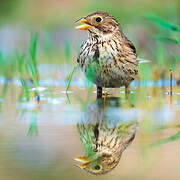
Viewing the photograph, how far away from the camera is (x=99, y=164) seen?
136 inches

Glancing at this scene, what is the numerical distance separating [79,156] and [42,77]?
462 cm

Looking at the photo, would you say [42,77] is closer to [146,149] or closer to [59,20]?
[146,149]

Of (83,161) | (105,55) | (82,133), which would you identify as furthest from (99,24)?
(83,161)

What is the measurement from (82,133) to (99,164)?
83 centimetres

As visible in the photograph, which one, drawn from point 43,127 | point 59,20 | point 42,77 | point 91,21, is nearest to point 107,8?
point 59,20

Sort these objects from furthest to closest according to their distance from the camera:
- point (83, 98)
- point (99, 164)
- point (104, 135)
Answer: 1. point (83, 98)
2. point (104, 135)
3. point (99, 164)

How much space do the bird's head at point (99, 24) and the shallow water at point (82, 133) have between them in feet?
2.12

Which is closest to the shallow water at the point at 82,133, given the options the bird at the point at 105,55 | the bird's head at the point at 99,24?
the bird at the point at 105,55

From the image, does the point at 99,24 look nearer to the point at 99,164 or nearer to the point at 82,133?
the point at 82,133

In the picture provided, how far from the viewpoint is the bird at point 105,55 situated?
6348 millimetres

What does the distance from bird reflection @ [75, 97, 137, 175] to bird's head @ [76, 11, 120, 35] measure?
46.4 inches

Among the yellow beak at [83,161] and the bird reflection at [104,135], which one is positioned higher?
the bird reflection at [104,135]

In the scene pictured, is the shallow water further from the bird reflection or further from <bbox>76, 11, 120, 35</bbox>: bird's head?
<bbox>76, 11, 120, 35</bbox>: bird's head

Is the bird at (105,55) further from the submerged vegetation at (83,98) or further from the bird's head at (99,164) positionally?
the bird's head at (99,164)
